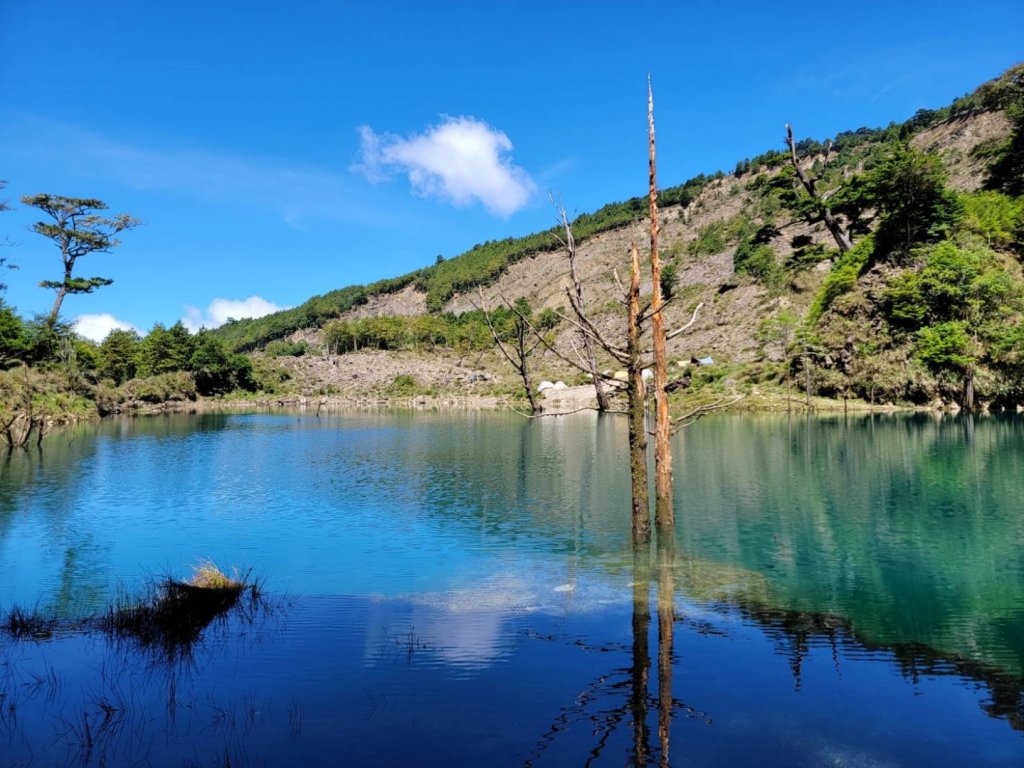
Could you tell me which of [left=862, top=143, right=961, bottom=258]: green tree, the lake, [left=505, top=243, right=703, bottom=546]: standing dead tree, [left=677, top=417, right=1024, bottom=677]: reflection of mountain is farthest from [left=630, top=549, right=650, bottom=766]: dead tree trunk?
[left=862, top=143, right=961, bottom=258]: green tree

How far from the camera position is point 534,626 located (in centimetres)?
966

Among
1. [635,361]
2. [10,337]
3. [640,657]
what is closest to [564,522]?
[635,361]

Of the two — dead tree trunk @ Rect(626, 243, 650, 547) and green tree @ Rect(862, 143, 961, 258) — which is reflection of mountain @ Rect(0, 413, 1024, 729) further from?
green tree @ Rect(862, 143, 961, 258)

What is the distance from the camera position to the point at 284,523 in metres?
18.2

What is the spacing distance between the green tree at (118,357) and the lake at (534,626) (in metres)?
72.5

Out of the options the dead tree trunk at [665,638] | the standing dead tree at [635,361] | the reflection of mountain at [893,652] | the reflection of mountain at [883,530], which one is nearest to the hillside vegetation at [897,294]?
the reflection of mountain at [883,530]

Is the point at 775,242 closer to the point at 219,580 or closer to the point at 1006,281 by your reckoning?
the point at 1006,281

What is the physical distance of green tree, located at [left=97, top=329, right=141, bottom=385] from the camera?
287 feet

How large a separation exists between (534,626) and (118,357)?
95122mm

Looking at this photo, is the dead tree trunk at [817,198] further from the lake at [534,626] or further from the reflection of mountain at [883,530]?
the lake at [534,626]

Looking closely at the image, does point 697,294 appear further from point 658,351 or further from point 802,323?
point 658,351

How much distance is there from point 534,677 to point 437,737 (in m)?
1.72

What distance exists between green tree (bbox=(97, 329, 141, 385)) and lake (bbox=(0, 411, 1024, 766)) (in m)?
72.5

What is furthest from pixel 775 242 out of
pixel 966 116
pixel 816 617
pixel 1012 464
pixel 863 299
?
pixel 816 617
